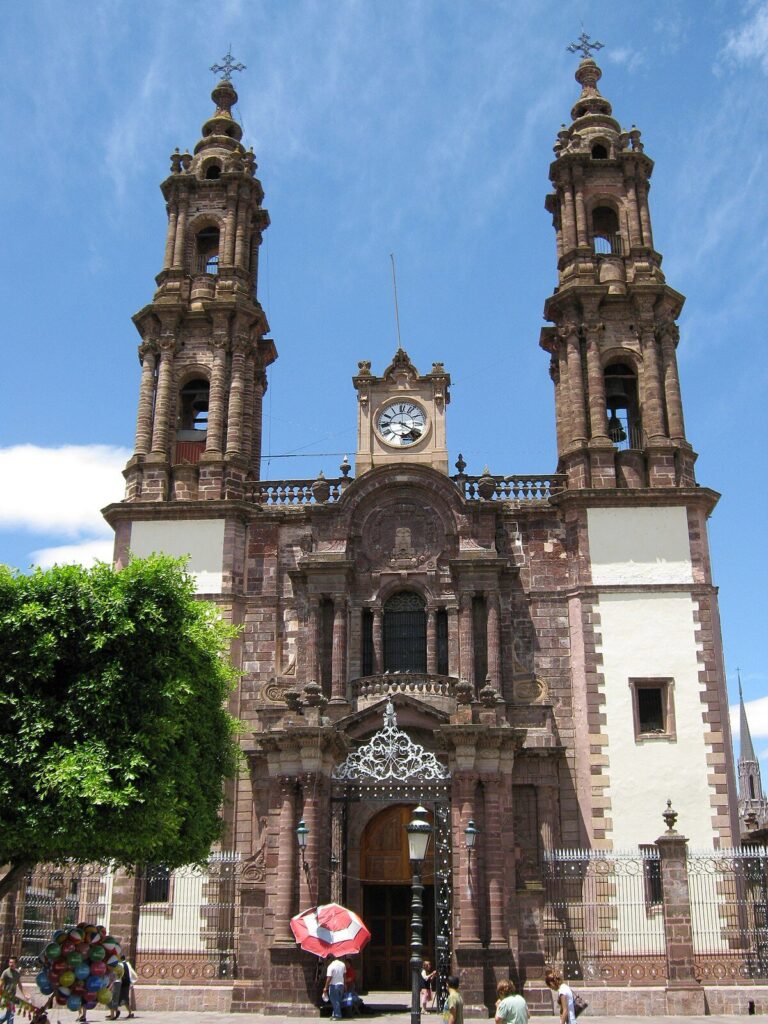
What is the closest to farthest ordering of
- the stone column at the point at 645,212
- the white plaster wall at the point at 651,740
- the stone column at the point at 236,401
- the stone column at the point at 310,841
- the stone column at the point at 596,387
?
the stone column at the point at 310,841, the white plaster wall at the point at 651,740, the stone column at the point at 596,387, the stone column at the point at 236,401, the stone column at the point at 645,212

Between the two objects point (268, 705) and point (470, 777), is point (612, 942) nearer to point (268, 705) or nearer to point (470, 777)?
point (470, 777)

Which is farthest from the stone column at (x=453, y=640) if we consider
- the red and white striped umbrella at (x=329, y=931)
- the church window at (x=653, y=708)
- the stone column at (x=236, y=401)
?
the red and white striped umbrella at (x=329, y=931)

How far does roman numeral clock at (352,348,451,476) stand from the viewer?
105 feet

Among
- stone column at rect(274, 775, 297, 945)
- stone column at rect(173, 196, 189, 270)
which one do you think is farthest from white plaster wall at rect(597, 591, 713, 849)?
stone column at rect(173, 196, 189, 270)

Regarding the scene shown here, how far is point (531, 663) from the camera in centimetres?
2961

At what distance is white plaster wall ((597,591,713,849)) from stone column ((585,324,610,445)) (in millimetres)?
5185

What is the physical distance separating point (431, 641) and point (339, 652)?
8.39 ft

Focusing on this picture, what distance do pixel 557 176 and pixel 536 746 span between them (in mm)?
19493

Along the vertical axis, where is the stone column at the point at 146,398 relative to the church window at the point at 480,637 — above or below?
above

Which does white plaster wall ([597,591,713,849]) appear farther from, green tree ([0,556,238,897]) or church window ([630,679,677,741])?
green tree ([0,556,238,897])

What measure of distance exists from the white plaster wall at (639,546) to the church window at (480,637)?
3.24 meters

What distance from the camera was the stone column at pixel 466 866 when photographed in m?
22.1

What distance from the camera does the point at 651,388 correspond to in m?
32.5

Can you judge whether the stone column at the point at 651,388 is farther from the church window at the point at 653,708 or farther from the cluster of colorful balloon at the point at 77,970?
the cluster of colorful balloon at the point at 77,970
